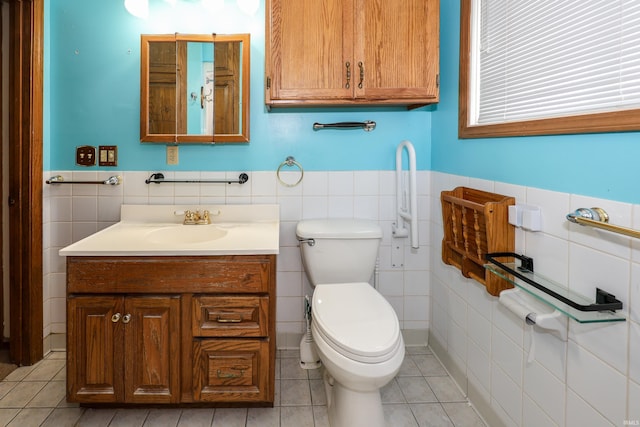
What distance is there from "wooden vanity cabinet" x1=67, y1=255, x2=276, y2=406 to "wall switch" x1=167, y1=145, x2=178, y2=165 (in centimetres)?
77

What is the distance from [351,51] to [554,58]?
3.11ft

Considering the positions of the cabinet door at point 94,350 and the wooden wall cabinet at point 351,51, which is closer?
the cabinet door at point 94,350

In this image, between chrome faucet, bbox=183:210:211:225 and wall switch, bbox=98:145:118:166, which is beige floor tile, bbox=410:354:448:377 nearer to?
chrome faucet, bbox=183:210:211:225

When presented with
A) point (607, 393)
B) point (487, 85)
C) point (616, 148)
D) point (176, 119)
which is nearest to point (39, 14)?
point (176, 119)

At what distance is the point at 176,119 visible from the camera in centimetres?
224

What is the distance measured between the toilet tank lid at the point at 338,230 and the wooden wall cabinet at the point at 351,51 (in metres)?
0.61

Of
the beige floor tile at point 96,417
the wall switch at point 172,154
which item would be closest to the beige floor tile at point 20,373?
the beige floor tile at point 96,417

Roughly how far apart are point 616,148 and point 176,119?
194 cm

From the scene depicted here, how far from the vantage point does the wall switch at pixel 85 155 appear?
229 cm

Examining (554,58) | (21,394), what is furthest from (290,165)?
(21,394)

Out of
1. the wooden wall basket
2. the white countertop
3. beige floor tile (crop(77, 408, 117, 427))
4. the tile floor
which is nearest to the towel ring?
the white countertop

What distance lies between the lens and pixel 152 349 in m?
1.74

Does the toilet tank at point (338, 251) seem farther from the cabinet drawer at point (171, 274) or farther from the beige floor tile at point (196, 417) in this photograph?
the beige floor tile at point (196, 417)

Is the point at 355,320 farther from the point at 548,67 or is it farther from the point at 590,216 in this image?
the point at 548,67
